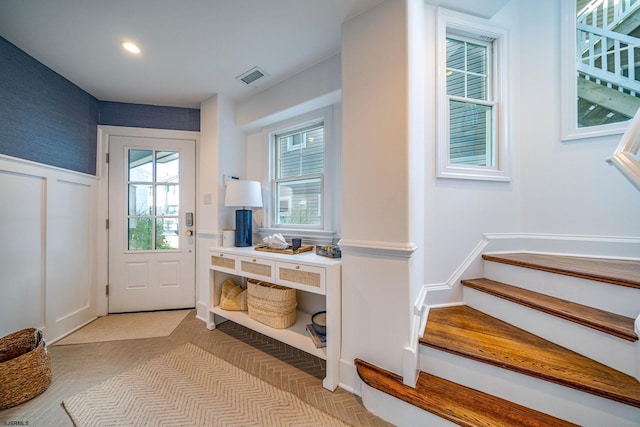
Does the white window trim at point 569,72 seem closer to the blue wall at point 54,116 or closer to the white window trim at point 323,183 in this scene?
the white window trim at point 323,183

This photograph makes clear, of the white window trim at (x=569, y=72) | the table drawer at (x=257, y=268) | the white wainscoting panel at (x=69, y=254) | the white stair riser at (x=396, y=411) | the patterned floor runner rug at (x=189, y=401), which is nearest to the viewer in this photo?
the white stair riser at (x=396, y=411)

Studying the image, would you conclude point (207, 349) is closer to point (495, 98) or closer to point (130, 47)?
point (130, 47)

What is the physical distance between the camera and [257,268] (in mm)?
2131

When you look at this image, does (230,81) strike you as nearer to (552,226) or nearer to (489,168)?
(489,168)

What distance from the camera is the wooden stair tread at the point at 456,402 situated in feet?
3.67

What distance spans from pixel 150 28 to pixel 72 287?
2.64 metres

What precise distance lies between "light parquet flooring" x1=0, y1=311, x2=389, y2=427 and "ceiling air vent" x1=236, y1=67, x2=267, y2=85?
263 centimetres

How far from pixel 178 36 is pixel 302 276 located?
2.11 meters

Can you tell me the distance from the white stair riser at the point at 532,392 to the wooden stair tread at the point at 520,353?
4cm

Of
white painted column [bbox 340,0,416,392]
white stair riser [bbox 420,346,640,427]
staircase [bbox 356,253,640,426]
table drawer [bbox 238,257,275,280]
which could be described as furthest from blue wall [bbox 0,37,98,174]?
white stair riser [bbox 420,346,640,427]

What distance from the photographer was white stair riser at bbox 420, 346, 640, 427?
101 cm

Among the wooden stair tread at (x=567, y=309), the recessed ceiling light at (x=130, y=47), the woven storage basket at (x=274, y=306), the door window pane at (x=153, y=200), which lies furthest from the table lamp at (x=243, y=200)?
the wooden stair tread at (x=567, y=309)

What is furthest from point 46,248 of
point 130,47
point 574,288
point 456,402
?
point 574,288

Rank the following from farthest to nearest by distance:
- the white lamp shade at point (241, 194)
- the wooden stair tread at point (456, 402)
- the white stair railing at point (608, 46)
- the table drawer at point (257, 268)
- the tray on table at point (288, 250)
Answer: the white lamp shade at point (241, 194), the tray on table at point (288, 250), the table drawer at point (257, 268), the white stair railing at point (608, 46), the wooden stair tread at point (456, 402)
